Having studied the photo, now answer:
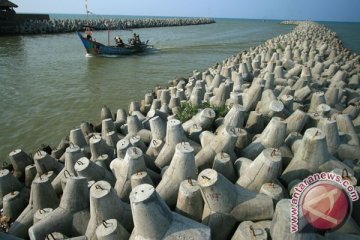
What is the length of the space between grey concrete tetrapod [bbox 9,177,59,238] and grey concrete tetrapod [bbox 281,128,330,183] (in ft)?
9.88

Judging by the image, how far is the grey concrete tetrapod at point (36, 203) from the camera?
3.82 metres

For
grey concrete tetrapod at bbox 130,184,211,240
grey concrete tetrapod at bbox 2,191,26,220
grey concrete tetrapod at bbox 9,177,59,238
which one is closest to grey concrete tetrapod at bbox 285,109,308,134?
grey concrete tetrapod at bbox 130,184,211,240

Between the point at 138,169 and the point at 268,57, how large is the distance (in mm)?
9813

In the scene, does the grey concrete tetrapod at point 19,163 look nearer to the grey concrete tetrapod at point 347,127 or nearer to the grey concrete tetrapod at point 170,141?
the grey concrete tetrapod at point 170,141

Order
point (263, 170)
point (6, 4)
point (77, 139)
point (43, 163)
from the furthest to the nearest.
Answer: point (6, 4) < point (77, 139) < point (43, 163) < point (263, 170)

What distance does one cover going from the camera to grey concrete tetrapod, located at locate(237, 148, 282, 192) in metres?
3.38

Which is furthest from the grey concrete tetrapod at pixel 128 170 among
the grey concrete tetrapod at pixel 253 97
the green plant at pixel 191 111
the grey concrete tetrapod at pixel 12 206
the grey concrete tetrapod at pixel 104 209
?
the grey concrete tetrapod at pixel 253 97

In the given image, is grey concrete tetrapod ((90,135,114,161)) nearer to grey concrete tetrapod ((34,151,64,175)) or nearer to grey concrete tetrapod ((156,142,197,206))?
grey concrete tetrapod ((34,151,64,175))

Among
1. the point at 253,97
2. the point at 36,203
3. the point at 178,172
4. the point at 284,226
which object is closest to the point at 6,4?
the point at 253,97

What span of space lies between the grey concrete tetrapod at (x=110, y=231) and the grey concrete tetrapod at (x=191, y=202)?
622mm

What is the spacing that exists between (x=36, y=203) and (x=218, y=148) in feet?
8.14

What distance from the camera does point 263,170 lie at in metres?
3.41

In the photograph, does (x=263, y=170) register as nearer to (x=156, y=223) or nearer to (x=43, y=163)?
(x=156, y=223)

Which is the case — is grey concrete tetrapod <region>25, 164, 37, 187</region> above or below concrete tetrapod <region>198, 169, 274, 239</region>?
below
